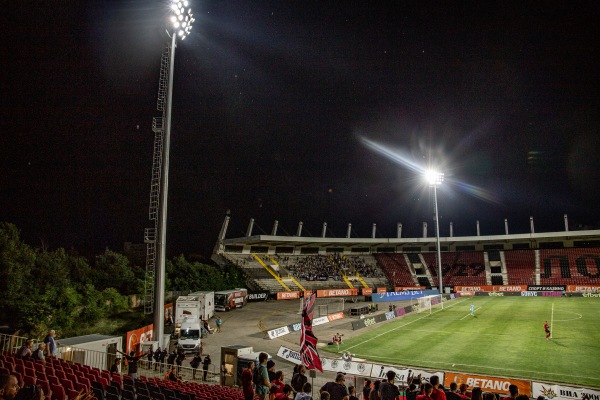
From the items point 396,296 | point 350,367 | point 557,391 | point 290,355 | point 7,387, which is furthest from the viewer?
point 396,296

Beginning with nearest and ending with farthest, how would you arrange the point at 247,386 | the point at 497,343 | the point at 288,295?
the point at 247,386 → the point at 497,343 → the point at 288,295

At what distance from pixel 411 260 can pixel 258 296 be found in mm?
33620

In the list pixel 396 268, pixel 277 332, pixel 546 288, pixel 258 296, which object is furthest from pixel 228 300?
pixel 546 288

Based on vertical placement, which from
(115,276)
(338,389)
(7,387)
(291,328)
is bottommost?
(291,328)

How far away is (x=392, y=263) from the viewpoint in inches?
2985

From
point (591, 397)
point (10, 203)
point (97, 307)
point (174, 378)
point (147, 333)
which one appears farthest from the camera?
point (10, 203)

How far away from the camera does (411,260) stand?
2977 inches

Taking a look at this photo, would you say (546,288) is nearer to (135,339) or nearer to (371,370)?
(371,370)

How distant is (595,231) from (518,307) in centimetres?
2780

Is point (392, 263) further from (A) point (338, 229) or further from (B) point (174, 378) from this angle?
(B) point (174, 378)

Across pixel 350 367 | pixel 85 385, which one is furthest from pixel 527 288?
pixel 85 385

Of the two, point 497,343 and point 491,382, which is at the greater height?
point 491,382

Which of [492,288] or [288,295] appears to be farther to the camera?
[492,288]

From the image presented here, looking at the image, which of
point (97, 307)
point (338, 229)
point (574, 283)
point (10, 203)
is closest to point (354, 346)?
point (97, 307)
